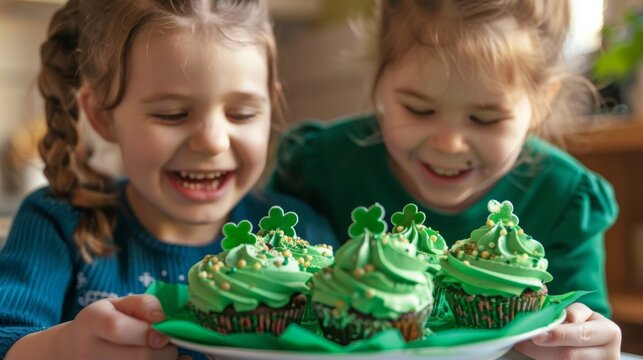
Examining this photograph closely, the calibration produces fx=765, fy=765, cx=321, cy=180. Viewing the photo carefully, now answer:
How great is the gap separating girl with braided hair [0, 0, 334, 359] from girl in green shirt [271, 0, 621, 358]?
0.76 feet

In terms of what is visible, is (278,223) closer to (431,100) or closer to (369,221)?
(369,221)

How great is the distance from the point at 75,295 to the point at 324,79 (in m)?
2.24

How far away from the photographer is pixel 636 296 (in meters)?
2.32

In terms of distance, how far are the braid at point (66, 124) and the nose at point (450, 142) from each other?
0.53m

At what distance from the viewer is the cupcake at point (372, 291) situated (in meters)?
0.73

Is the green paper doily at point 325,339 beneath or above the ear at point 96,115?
beneath

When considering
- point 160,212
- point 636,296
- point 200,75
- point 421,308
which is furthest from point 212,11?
point 636,296

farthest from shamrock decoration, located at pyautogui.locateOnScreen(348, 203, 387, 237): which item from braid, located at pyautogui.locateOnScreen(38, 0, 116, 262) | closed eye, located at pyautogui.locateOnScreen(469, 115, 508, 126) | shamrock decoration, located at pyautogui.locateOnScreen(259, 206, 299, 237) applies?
braid, located at pyautogui.locateOnScreen(38, 0, 116, 262)

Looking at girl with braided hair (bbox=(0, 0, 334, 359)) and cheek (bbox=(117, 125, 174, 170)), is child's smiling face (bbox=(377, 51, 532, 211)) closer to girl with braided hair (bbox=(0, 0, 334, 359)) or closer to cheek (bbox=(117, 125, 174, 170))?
girl with braided hair (bbox=(0, 0, 334, 359))

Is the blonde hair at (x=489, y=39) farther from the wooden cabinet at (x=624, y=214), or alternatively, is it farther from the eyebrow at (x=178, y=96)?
the wooden cabinet at (x=624, y=214)

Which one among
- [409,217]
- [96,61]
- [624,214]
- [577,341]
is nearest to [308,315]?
[409,217]

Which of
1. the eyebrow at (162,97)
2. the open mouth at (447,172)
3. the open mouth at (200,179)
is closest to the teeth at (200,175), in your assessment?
the open mouth at (200,179)

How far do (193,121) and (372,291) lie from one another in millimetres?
464

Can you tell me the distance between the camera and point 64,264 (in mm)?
1141
